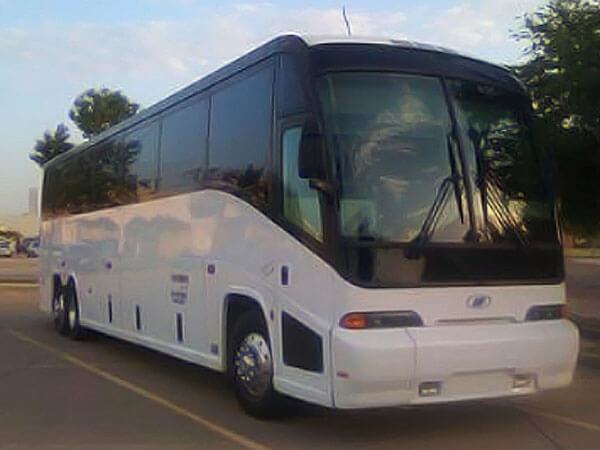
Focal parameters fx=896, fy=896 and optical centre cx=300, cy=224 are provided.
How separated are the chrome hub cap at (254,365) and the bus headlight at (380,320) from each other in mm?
1358

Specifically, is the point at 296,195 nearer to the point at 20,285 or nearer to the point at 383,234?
the point at 383,234

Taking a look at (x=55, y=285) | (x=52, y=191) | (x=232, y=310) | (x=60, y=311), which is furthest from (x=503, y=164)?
(x=52, y=191)

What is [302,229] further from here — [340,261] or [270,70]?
[270,70]

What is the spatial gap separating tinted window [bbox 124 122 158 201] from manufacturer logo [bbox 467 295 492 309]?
5.62 m

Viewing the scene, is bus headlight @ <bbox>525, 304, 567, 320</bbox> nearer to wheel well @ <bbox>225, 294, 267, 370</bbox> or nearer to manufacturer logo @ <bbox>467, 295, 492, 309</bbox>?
manufacturer logo @ <bbox>467, 295, 492, 309</bbox>

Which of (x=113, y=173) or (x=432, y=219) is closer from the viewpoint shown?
(x=432, y=219)

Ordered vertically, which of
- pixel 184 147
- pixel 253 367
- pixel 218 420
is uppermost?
pixel 184 147

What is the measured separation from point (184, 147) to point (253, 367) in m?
3.34

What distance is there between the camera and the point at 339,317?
703cm

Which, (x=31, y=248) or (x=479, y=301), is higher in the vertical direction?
(x=31, y=248)

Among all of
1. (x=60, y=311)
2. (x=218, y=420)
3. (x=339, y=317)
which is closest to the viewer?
(x=339, y=317)

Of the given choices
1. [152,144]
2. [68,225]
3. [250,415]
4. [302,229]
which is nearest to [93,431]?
[250,415]

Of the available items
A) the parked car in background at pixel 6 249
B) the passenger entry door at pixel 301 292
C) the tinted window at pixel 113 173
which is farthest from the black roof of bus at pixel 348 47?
the parked car in background at pixel 6 249

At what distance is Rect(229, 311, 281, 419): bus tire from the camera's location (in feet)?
26.8
